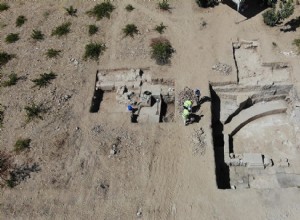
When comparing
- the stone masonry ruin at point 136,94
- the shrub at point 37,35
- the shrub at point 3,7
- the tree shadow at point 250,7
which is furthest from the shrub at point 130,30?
the shrub at point 3,7

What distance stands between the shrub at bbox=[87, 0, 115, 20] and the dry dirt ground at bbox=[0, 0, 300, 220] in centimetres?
45

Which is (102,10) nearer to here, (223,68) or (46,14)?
(46,14)

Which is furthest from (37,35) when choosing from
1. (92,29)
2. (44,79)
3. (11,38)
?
(44,79)

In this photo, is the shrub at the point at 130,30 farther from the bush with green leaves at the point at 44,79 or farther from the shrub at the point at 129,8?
the bush with green leaves at the point at 44,79

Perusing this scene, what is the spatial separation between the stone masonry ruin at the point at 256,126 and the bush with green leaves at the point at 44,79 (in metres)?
9.33

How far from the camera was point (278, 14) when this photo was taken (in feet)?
72.5

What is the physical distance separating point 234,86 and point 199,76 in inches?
79.9

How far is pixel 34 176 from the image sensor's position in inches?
706

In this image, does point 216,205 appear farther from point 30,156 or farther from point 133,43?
point 133,43

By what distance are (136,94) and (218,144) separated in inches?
213

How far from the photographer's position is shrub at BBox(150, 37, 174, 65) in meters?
21.6

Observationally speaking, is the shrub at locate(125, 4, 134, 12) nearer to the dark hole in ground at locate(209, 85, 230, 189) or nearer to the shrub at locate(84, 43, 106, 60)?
the shrub at locate(84, 43, 106, 60)

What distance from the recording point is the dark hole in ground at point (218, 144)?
60.7 feet

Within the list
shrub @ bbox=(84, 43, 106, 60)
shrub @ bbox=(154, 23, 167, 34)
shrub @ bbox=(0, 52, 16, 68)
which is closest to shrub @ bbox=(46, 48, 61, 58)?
shrub @ bbox=(84, 43, 106, 60)
